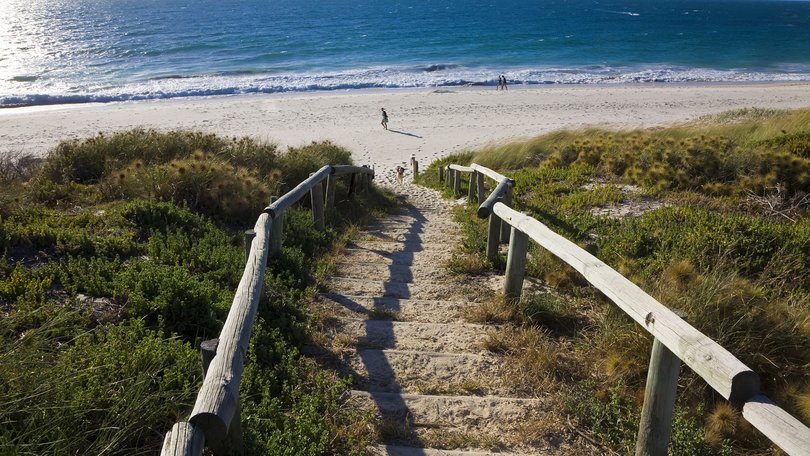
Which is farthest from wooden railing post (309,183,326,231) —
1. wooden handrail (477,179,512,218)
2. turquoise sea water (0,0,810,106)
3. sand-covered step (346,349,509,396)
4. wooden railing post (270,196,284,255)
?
turquoise sea water (0,0,810,106)

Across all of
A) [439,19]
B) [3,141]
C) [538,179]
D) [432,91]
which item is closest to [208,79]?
[432,91]

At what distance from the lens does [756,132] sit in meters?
14.1

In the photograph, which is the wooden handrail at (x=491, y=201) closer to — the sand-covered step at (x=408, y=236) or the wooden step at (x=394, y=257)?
the wooden step at (x=394, y=257)

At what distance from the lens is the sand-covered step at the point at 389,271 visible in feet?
21.2

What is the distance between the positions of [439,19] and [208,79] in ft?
147

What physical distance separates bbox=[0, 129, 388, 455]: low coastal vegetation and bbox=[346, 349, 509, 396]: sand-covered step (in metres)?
0.31

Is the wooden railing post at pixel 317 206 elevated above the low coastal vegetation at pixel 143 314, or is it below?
below

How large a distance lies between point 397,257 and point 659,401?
466 centimetres

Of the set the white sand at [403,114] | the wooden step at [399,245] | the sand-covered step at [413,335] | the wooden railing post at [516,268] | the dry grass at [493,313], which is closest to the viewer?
the sand-covered step at [413,335]

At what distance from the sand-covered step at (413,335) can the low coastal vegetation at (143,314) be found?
1.32 feet

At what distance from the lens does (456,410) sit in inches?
145

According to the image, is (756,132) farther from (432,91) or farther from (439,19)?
(439,19)

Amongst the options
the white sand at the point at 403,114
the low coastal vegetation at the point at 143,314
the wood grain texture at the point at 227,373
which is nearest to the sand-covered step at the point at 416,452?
the low coastal vegetation at the point at 143,314

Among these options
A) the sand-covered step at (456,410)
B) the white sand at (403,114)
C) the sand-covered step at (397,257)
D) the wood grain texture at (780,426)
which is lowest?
the white sand at (403,114)
